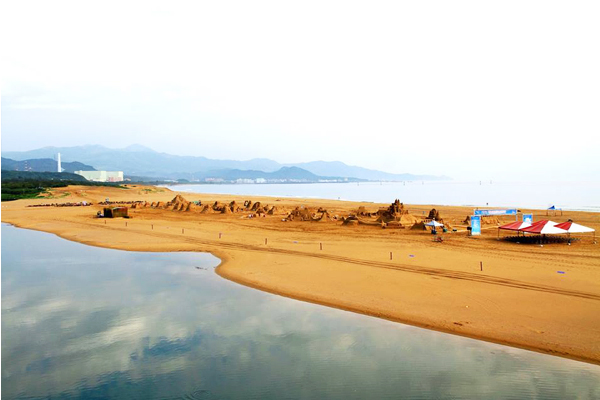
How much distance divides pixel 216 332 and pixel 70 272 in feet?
41.0

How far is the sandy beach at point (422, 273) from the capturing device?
41.4 ft

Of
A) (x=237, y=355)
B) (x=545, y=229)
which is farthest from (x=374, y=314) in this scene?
(x=545, y=229)

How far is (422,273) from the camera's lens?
18875 millimetres

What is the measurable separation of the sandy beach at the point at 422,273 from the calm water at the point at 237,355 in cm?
101

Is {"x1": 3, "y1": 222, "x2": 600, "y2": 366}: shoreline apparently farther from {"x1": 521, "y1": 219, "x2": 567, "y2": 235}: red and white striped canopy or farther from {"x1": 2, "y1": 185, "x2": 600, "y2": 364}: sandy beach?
{"x1": 521, "y1": 219, "x2": 567, "y2": 235}: red and white striped canopy

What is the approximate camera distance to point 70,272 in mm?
21031

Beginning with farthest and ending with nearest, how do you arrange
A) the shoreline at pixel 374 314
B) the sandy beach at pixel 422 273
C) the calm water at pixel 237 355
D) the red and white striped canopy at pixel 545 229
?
1. the red and white striped canopy at pixel 545 229
2. the sandy beach at pixel 422 273
3. the shoreline at pixel 374 314
4. the calm water at pixel 237 355

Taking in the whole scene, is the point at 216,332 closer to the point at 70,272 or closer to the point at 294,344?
the point at 294,344

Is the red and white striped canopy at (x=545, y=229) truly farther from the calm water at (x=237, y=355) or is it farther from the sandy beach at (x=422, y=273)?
the calm water at (x=237, y=355)

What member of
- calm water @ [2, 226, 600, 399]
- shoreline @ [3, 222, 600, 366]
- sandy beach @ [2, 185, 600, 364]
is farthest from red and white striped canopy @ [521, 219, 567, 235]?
calm water @ [2, 226, 600, 399]

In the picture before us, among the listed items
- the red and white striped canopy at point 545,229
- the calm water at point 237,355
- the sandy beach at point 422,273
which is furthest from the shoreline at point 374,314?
the red and white striped canopy at point 545,229

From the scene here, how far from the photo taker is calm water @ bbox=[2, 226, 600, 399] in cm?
935

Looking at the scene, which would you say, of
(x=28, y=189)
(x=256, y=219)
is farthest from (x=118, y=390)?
(x=28, y=189)

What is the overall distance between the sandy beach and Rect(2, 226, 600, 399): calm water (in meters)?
1.01
